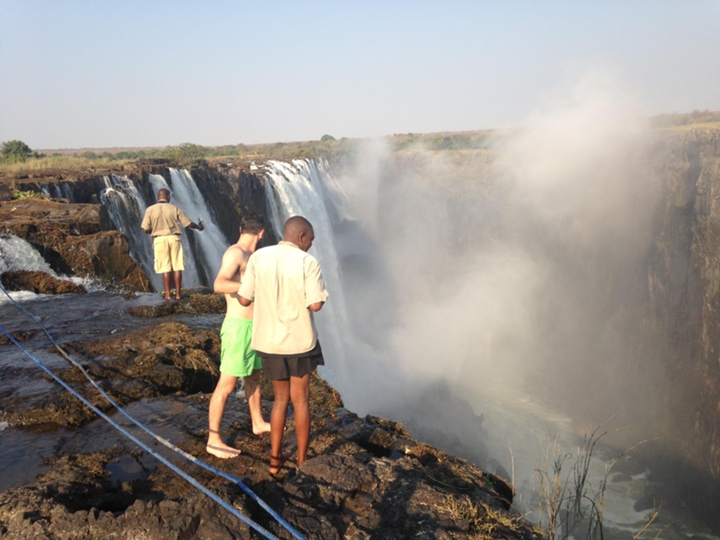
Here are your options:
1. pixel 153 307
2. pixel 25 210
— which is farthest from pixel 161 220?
pixel 25 210

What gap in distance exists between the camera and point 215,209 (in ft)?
50.1

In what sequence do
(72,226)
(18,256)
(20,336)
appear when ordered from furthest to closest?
(72,226), (18,256), (20,336)

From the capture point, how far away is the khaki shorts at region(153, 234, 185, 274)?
614 cm

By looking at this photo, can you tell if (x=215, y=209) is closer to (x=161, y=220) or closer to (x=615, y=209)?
(x=161, y=220)

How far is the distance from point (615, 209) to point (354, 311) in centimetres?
1451

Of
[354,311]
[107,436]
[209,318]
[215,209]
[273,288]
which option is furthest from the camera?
[354,311]

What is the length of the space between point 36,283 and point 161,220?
2.15m

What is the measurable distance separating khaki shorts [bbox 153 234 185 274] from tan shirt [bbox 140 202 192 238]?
79 mm

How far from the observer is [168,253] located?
→ 6.19 metres

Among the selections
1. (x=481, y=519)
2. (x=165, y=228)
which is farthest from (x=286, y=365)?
(x=165, y=228)

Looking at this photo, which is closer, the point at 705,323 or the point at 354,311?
the point at 705,323

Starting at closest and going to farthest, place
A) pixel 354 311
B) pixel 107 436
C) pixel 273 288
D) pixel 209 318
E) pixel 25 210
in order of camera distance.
Result: pixel 273 288 → pixel 107 436 → pixel 209 318 → pixel 25 210 → pixel 354 311

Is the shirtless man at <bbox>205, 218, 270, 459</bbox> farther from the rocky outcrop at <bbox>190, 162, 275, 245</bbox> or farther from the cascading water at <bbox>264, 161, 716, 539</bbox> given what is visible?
the rocky outcrop at <bbox>190, 162, 275, 245</bbox>

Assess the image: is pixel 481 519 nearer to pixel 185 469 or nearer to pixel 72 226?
pixel 185 469
